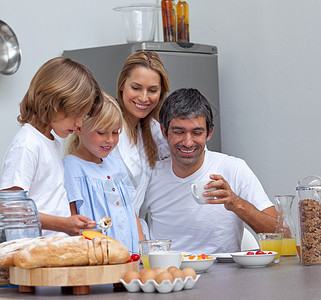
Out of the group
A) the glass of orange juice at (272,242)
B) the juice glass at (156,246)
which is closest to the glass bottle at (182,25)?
the glass of orange juice at (272,242)

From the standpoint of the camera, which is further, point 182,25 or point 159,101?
point 182,25

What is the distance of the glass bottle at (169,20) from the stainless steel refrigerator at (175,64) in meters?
0.09

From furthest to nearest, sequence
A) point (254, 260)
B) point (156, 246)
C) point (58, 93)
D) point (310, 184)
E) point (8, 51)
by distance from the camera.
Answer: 1. point (8, 51)
2. point (58, 93)
3. point (310, 184)
4. point (254, 260)
5. point (156, 246)

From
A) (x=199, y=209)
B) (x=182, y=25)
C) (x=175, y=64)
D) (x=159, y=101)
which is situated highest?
(x=182, y=25)

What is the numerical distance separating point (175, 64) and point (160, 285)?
7.95 feet

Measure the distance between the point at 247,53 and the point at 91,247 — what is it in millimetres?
2674

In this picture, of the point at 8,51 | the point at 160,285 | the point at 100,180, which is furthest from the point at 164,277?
the point at 8,51

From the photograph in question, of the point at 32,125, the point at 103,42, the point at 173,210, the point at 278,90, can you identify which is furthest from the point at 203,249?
the point at 103,42

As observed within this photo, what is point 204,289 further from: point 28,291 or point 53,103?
point 53,103

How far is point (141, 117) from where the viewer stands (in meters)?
2.59

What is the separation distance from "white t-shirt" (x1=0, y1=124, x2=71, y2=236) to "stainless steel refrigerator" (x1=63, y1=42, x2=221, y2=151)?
1.49m

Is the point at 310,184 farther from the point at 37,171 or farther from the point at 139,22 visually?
the point at 139,22

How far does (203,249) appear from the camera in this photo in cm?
244

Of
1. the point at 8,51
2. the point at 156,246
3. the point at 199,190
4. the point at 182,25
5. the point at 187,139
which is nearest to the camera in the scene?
the point at 156,246
